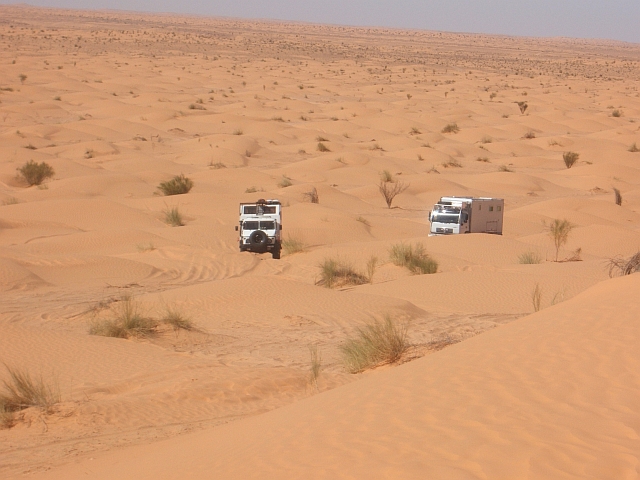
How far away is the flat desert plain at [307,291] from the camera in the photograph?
20.1ft

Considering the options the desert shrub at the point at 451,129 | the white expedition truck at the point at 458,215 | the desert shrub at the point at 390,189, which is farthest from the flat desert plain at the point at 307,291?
the white expedition truck at the point at 458,215

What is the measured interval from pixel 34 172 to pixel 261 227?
16.7 meters

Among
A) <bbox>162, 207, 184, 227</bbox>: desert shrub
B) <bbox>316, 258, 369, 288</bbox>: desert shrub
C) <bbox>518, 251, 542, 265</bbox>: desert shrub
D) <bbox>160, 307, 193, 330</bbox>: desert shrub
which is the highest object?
<bbox>160, 307, 193, 330</bbox>: desert shrub

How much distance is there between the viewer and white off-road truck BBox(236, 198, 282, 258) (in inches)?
880

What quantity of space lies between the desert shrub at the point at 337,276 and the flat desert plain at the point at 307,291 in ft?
0.84

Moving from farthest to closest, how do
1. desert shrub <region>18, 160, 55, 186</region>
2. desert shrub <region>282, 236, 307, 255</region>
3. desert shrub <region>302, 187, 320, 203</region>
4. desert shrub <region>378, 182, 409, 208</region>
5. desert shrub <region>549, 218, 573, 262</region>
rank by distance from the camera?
desert shrub <region>378, 182, 409, 208</region> → desert shrub <region>18, 160, 55, 186</region> → desert shrub <region>302, 187, 320, 203</region> → desert shrub <region>549, 218, 573, 262</region> → desert shrub <region>282, 236, 307, 255</region>

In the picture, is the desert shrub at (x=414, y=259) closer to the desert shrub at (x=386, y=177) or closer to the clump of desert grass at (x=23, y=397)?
the clump of desert grass at (x=23, y=397)

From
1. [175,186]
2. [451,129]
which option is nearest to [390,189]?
[175,186]

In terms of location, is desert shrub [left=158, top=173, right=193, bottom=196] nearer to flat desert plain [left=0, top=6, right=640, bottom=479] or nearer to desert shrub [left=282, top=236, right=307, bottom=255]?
flat desert plain [left=0, top=6, right=640, bottom=479]

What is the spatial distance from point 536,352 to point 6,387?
6.10 metres

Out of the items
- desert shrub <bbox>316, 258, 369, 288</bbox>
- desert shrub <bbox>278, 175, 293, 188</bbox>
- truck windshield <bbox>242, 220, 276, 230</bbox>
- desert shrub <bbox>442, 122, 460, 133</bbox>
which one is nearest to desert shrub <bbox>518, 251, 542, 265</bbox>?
desert shrub <bbox>316, 258, 369, 288</bbox>

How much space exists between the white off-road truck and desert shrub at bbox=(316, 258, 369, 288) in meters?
2.70

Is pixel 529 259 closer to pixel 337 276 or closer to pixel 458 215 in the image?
pixel 458 215

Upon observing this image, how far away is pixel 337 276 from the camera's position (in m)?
20.0
